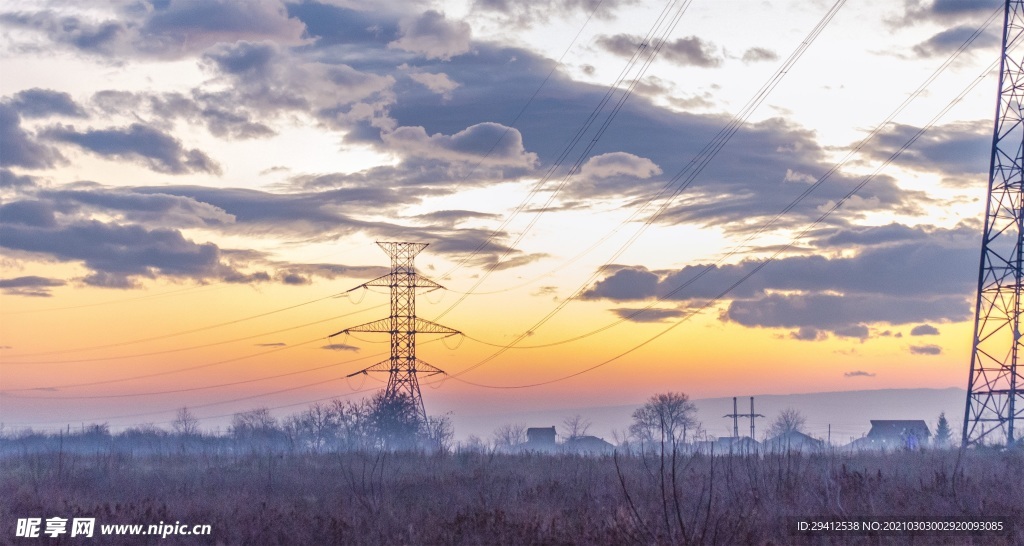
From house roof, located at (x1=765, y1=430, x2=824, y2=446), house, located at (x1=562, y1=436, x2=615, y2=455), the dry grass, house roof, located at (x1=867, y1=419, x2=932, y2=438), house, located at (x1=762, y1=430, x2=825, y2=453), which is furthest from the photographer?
house roof, located at (x1=867, y1=419, x2=932, y2=438)

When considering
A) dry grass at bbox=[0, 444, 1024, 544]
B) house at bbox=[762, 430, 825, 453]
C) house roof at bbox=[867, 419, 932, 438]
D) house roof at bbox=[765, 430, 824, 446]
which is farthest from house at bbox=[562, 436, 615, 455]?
house roof at bbox=[867, 419, 932, 438]

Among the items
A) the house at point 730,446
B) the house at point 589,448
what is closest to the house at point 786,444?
the house at point 730,446

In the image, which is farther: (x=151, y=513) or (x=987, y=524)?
(x=151, y=513)

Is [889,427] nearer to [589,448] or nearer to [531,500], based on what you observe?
[589,448]

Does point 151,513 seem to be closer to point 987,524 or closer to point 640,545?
point 640,545

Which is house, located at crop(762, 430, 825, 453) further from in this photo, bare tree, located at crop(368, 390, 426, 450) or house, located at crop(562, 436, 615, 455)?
bare tree, located at crop(368, 390, 426, 450)

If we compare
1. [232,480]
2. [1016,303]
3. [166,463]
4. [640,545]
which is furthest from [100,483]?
[1016,303]

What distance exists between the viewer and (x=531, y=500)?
21.1m

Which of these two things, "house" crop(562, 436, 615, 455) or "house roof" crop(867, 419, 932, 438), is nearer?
"house" crop(562, 436, 615, 455)

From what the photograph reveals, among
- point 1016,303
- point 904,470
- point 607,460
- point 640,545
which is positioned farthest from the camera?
point 1016,303

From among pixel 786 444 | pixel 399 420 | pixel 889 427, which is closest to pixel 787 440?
pixel 786 444

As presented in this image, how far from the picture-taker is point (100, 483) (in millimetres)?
27531

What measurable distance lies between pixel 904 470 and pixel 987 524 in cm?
841

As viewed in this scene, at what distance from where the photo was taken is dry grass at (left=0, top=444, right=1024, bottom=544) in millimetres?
16094
